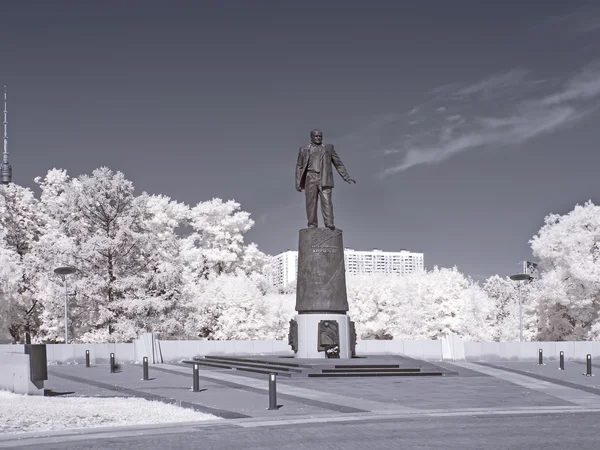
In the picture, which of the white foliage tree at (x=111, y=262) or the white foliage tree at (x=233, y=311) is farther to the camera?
the white foliage tree at (x=233, y=311)

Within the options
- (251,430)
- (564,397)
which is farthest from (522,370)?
(251,430)

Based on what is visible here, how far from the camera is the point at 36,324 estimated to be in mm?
59250

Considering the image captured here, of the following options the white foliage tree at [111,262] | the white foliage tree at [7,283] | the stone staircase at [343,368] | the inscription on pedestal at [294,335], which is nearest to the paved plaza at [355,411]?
the stone staircase at [343,368]

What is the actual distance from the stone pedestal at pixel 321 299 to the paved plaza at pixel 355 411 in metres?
3.45

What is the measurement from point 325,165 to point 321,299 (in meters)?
5.54

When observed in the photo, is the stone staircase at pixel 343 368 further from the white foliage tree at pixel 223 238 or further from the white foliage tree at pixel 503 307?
the white foliage tree at pixel 503 307

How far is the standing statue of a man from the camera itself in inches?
1294

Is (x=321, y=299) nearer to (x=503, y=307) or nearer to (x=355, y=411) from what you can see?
(x=355, y=411)

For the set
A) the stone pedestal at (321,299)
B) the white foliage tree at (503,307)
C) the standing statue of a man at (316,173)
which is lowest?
the white foliage tree at (503,307)

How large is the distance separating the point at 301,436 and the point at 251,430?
1323mm

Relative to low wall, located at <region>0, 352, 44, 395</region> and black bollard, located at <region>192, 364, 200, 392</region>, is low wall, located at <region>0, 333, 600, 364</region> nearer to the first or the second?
low wall, located at <region>0, 352, 44, 395</region>

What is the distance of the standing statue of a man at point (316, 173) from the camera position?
1294 inches

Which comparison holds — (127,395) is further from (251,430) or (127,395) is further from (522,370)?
(522,370)

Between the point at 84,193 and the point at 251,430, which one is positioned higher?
the point at 84,193
